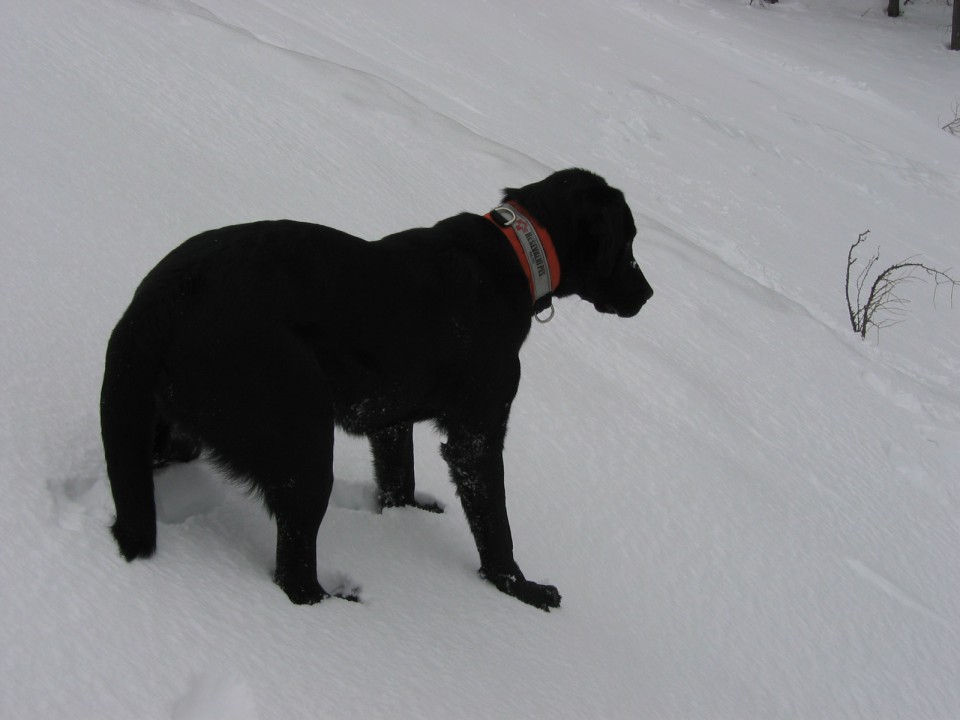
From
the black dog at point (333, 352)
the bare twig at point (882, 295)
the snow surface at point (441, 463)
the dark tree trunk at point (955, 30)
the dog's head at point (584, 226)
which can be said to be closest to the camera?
the snow surface at point (441, 463)

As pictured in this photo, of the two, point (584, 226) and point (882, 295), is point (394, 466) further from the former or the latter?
point (882, 295)

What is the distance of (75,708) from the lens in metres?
1.38

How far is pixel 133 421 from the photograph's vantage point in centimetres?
182

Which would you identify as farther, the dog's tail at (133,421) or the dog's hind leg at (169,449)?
the dog's hind leg at (169,449)

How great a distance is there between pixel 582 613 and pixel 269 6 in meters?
7.75

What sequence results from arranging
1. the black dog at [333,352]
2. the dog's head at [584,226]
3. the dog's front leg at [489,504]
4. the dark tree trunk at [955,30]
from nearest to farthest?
the black dog at [333,352] < the dog's front leg at [489,504] < the dog's head at [584,226] < the dark tree trunk at [955,30]

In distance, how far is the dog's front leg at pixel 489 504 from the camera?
2.42m

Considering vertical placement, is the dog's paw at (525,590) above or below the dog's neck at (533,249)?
below

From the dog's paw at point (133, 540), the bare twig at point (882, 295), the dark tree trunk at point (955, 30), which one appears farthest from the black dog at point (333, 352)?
the dark tree trunk at point (955, 30)

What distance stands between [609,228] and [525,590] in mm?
1156

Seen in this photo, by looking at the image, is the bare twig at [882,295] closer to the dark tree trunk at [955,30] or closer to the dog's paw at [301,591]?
the dog's paw at [301,591]

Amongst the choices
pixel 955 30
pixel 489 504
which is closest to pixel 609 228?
pixel 489 504

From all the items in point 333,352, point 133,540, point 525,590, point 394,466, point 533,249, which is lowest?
point 525,590

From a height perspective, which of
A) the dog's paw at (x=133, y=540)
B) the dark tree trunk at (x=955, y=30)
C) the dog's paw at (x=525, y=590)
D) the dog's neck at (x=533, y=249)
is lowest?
the dog's paw at (x=525, y=590)
